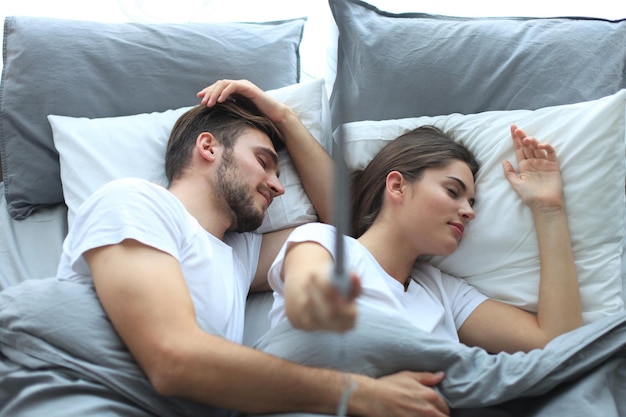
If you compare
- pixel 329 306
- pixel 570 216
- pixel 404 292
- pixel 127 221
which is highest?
pixel 329 306

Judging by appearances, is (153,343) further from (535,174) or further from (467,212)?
(535,174)

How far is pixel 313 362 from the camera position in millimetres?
1157

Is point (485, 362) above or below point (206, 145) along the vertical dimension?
below

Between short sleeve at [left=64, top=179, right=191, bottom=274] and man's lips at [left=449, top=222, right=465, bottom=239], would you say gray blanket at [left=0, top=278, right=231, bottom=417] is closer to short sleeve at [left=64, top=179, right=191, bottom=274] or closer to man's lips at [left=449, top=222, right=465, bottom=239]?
short sleeve at [left=64, top=179, right=191, bottom=274]

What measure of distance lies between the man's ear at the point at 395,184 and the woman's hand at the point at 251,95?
285 millimetres

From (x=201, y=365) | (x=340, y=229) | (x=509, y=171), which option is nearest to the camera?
(x=340, y=229)

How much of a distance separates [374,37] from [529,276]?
67 cm

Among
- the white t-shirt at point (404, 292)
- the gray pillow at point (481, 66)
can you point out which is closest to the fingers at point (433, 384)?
the white t-shirt at point (404, 292)

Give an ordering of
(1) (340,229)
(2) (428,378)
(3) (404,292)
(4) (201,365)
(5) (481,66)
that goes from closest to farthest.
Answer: (1) (340,229)
(4) (201,365)
(2) (428,378)
(3) (404,292)
(5) (481,66)

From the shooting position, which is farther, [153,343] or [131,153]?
[131,153]

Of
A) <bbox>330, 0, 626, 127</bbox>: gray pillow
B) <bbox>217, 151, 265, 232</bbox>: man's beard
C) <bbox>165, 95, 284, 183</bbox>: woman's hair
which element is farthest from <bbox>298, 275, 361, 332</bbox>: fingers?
<bbox>330, 0, 626, 127</bbox>: gray pillow

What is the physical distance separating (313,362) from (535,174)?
0.64 m

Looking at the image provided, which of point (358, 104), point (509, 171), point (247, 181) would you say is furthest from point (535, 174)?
point (247, 181)

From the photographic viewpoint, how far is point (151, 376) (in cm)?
110
